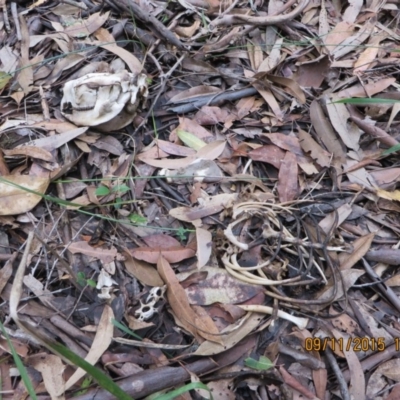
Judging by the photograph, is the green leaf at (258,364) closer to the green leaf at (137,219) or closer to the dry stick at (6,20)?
the green leaf at (137,219)

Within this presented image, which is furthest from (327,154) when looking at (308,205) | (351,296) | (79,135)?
(79,135)

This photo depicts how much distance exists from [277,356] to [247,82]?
38.0 inches

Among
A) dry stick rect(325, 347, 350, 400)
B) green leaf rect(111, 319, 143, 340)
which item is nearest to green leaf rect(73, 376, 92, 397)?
green leaf rect(111, 319, 143, 340)

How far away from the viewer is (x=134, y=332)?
118 cm

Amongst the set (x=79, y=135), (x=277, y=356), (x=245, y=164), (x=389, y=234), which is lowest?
(x=277, y=356)

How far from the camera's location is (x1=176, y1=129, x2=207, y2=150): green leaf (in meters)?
1.47

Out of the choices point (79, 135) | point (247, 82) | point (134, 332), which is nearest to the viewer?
point (134, 332)

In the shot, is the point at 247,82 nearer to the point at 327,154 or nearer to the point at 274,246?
the point at 327,154

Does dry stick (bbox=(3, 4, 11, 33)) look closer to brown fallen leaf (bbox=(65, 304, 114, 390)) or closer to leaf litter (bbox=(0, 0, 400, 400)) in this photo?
leaf litter (bbox=(0, 0, 400, 400))

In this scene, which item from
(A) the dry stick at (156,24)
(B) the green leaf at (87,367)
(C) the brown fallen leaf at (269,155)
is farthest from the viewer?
(A) the dry stick at (156,24)

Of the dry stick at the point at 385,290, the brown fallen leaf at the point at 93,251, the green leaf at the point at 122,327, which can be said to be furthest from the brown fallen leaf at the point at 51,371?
the dry stick at the point at 385,290

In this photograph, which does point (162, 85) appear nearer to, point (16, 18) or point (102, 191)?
point (102, 191)
